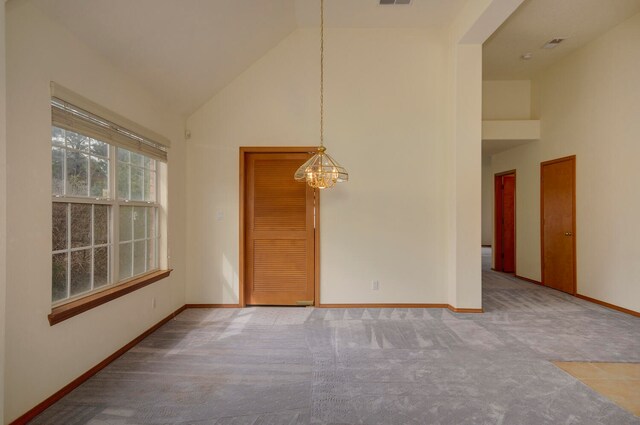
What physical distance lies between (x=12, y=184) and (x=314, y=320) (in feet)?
9.45

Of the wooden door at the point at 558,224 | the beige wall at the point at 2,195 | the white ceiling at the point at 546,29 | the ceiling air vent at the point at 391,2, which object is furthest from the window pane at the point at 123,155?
the wooden door at the point at 558,224

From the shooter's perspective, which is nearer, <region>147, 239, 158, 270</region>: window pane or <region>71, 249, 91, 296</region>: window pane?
<region>71, 249, 91, 296</region>: window pane

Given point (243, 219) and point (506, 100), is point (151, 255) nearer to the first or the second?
point (243, 219)

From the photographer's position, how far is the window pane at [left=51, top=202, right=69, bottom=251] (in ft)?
7.06

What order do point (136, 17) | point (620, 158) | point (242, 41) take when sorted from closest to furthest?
1. point (136, 17)
2. point (242, 41)
3. point (620, 158)

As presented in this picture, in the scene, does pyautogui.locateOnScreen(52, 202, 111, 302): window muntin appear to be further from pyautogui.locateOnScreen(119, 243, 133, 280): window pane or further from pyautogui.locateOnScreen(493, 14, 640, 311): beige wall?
pyautogui.locateOnScreen(493, 14, 640, 311): beige wall

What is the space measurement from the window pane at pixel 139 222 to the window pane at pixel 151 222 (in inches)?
2.8

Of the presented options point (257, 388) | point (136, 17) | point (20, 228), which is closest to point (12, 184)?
point (20, 228)

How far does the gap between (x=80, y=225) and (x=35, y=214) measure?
0.48m

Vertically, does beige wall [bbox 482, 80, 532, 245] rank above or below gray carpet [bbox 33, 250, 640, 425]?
above

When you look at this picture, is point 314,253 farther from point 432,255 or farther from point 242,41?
point 242,41

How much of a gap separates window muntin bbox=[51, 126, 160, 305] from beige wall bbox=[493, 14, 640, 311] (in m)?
5.71

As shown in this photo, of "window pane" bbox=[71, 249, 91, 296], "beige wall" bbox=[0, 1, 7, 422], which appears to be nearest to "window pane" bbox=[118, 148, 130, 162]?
"window pane" bbox=[71, 249, 91, 296]

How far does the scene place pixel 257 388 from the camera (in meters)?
2.22
